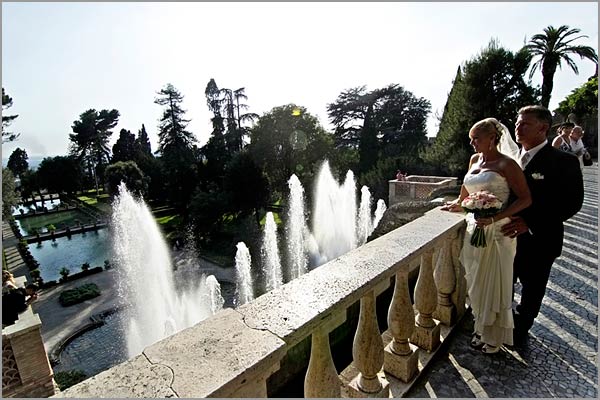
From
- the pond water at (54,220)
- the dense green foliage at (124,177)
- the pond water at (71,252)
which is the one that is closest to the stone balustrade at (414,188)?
the pond water at (71,252)

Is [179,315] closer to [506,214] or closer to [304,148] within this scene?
[506,214]

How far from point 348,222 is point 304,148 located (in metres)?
11.6

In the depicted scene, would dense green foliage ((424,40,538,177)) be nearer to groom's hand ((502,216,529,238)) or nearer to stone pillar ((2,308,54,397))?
groom's hand ((502,216,529,238))

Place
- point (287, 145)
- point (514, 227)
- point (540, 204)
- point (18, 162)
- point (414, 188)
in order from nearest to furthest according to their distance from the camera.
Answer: point (514, 227), point (540, 204), point (414, 188), point (287, 145), point (18, 162)

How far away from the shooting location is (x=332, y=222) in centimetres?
1952

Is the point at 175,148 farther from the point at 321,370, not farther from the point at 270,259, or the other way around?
the point at 321,370

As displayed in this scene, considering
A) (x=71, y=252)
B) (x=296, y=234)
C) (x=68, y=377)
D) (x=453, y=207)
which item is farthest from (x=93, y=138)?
(x=453, y=207)

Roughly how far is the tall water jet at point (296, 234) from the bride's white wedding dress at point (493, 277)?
11606mm

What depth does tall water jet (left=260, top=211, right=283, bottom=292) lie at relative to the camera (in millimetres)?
15922

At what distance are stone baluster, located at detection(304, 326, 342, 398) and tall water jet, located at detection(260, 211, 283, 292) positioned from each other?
1360 cm

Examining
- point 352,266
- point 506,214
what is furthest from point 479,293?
point 352,266

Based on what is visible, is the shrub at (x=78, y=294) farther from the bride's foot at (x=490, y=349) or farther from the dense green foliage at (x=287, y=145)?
the bride's foot at (x=490, y=349)

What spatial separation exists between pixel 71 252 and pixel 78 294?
1233cm

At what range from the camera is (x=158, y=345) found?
1270 millimetres
